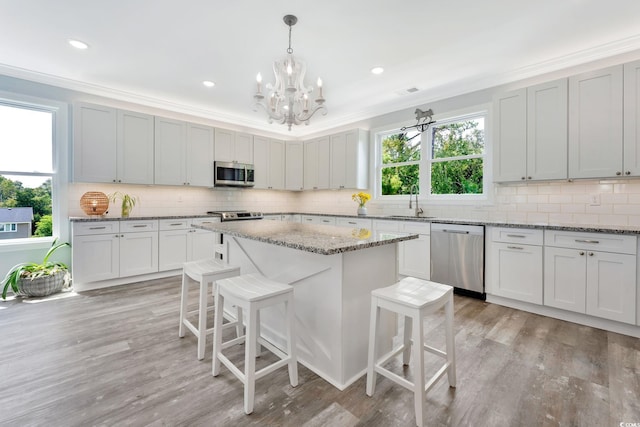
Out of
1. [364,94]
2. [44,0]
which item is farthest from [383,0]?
[44,0]

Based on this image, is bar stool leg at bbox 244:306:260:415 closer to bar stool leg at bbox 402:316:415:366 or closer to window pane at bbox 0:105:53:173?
bar stool leg at bbox 402:316:415:366

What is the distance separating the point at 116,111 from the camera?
13.2 ft

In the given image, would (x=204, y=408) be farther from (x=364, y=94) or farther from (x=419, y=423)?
(x=364, y=94)

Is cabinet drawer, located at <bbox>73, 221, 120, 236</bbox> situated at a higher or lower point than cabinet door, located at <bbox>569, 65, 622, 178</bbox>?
lower

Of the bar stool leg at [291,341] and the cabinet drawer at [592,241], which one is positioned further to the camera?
the cabinet drawer at [592,241]

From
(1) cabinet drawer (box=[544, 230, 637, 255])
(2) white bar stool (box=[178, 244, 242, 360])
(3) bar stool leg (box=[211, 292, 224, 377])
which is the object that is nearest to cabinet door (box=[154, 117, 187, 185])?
(2) white bar stool (box=[178, 244, 242, 360])

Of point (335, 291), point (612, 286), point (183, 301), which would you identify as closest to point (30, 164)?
point (183, 301)

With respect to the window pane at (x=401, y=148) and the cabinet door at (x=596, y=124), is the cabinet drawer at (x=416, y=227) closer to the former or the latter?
the window pane at (x=401, y=148)

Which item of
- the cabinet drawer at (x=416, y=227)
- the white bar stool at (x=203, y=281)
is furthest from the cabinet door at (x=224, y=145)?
the cabinet drawer at (x=416, y=227)

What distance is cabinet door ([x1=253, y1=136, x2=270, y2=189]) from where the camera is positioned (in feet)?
18.4

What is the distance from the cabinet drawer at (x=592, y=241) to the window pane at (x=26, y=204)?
19.3 feet

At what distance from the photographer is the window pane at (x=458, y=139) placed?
396 cm

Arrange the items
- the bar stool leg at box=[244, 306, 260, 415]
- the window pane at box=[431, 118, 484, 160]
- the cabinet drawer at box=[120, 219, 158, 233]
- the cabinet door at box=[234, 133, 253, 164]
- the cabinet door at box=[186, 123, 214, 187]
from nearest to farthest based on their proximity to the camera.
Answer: the bar stool leg at box=[244, 306, 260, 415], the cabinet drawer at box=[120, 219, 158, 233], the window pane at box=[431, 118, 484, 160], the cabinet door at box=[186, 123, 214, 187], the cabinet door at box=[234, 133, 253, 164]

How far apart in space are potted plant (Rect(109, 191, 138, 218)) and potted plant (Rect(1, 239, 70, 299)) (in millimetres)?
915
